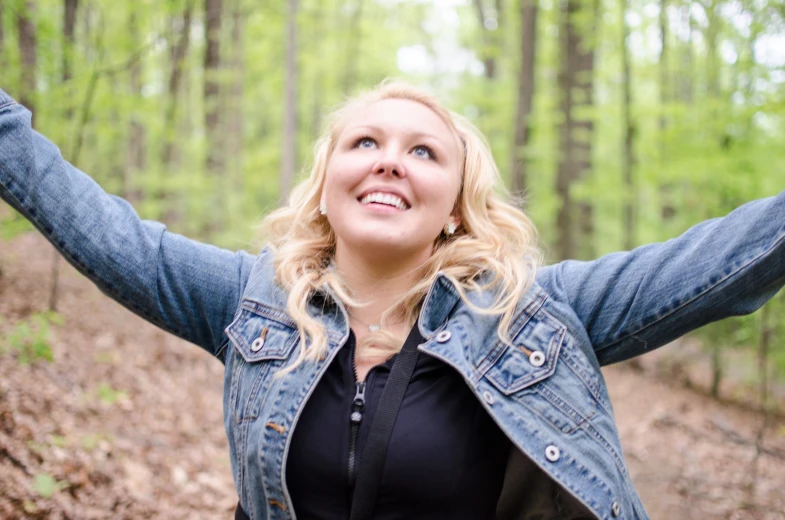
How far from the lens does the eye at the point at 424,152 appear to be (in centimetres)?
212

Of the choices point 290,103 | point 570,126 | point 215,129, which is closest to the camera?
point 290,103

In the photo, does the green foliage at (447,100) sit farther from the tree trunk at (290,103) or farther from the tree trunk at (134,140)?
the tree trunk at (290,103)

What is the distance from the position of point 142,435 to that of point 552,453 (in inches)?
158

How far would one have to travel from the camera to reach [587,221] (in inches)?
449

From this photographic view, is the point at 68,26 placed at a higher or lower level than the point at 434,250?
higher

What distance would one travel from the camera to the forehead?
211 centimetres

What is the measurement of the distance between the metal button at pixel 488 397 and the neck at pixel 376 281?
1.64 feet

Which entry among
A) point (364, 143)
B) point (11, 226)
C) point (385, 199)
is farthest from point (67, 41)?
point (385, 199)

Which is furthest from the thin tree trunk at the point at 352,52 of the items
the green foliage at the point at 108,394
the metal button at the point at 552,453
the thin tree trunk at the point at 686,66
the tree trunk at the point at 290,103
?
the metal button at the point at 552,453

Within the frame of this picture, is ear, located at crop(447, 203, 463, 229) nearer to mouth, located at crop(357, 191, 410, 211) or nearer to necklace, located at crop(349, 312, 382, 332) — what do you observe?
mouth, located at crop(357, 191, 410, 211)

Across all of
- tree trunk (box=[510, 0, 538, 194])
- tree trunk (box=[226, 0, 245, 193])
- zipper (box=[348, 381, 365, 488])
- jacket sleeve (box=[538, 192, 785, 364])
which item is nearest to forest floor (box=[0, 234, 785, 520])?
zipper (box=[348, 381, 365, 488])

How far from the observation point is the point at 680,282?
1688mm

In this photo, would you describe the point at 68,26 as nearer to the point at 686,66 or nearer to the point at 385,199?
the point at 385,199

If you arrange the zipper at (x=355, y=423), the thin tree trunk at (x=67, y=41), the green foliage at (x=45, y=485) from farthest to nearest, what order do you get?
the thin tree trunk at (x=67, y=41) < the green foliage at (x=45, y=485) < the zipper at (x=355, y=423)
